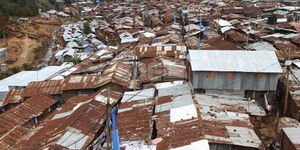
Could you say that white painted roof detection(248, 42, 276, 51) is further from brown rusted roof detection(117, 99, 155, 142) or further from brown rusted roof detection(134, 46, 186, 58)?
brown rusted roof detection(117, 99, 155, 142)

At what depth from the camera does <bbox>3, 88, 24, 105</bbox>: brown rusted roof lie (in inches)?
886

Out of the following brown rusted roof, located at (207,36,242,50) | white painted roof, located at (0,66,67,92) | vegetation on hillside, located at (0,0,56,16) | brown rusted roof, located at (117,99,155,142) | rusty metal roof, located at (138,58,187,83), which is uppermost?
vegetation on hillside, located at (0,0,56,16)

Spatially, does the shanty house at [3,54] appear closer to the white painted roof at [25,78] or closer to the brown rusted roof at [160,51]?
the white painted roof at [25,78]

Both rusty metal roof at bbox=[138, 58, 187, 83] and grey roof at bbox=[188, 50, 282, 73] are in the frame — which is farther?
rusty metal roof at bbox=[138, 58, 187, 83]

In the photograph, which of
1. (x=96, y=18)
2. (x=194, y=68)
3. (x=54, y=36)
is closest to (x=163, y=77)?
(x=194, y=68)

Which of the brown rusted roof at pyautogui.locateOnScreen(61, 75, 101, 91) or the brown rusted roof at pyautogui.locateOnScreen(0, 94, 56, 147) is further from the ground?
the brown rusted roof at pyautogui.locateOnScreen(61, 75, 101, 91)

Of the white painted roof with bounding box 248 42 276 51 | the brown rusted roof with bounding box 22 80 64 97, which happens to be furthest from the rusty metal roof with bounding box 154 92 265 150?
the white painted roof with bounding box 248 42 276 51

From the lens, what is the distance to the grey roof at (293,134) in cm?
1155

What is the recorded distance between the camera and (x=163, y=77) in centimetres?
2142

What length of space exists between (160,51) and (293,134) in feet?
57.9

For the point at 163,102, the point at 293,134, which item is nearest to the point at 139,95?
the point at 163,102

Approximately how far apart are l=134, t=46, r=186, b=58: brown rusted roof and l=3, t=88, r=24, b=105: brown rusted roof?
1155 centimetres

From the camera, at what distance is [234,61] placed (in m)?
17.8

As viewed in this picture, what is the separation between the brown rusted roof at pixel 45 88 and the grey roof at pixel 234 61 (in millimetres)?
12134
